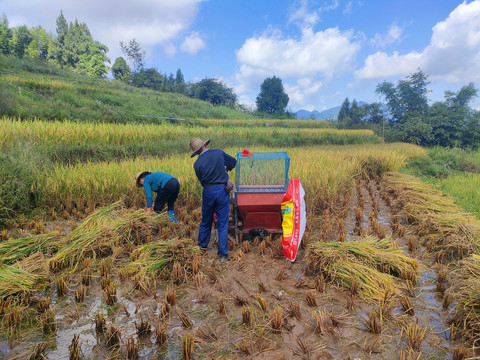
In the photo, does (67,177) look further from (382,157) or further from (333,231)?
(382,157)

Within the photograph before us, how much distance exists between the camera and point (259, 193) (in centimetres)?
374

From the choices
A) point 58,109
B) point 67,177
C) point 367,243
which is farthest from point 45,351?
point 58,109

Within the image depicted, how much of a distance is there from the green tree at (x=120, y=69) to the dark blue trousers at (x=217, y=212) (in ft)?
140

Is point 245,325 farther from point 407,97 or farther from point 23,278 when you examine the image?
point 407,97

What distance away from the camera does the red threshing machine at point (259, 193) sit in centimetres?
360

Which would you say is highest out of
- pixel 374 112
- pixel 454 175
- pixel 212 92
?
pixel 212 92

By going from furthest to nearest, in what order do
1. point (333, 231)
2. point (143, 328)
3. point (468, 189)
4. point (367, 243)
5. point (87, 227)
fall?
point (468, 189)
point (333, 231)
point (87, 227)
point (367, 243)
point (143, 328)

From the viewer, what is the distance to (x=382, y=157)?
891 cm

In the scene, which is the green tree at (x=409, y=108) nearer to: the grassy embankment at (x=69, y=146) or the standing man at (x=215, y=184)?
the grassy embankment at (x=69, y=146)

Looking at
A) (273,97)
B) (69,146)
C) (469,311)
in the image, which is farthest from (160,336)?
(273,97)

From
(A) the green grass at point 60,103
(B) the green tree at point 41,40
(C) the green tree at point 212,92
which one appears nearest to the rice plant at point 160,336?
(A) the green grass at point 60,103

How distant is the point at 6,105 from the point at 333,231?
10.7 metres

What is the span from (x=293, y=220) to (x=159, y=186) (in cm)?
229

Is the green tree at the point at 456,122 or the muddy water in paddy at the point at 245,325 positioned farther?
the green tree at the point at 456,122
